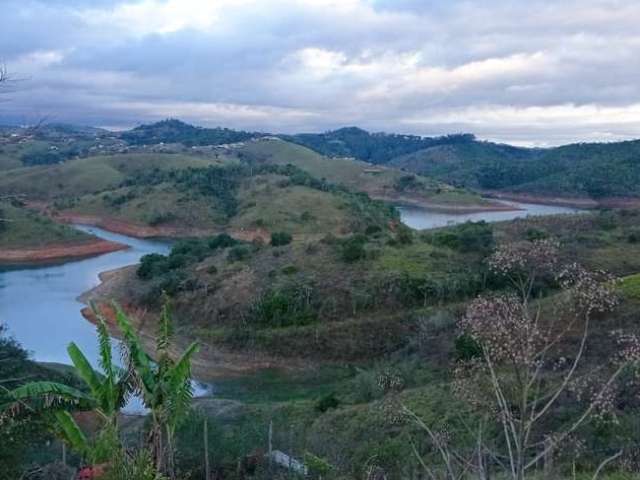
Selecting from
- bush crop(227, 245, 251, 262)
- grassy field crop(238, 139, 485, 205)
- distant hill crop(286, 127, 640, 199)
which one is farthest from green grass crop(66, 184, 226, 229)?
distant hill crop(286, 127, 640, 199)

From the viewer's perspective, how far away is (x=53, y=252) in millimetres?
59656

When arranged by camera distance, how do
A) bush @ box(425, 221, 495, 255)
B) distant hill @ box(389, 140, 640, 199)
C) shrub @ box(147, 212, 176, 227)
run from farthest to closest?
distant hill @ box(389, 140, 640, 199) < shrub @ box(147, 212, 176, 227) < bush @ box(425, 221, 495, 255)

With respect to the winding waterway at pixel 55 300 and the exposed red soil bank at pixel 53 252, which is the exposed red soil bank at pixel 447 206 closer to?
the winding waterway at pixel 55 300

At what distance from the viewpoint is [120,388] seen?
11.2m

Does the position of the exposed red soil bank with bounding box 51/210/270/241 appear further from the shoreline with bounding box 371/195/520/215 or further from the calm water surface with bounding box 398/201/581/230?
the shoreline with bounding box 371/195/520/215

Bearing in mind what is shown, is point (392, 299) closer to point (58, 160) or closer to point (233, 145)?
point (58, 160)

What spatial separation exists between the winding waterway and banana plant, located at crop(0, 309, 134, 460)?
72.7 ft

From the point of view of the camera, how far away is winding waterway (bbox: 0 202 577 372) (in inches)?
1409

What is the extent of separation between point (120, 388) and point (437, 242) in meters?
32.2

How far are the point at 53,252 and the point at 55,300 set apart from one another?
15.7m

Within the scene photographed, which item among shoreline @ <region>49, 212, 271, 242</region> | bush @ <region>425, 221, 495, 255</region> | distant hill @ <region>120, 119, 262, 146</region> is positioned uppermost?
distant hill @ <region>120, 119, 262, 146</region>

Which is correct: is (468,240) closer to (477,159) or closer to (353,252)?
(353,252)

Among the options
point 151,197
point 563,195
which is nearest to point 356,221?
point 151,197

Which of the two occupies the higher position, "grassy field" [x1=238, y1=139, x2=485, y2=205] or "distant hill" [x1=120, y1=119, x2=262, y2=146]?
"distant hill" [x1=120, y1=119, x2=262, y2=146]
